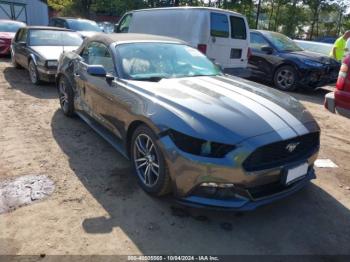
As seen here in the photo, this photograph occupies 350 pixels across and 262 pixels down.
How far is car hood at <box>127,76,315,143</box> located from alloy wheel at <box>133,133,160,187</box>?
402 mm

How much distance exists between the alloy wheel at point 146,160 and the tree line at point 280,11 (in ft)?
94.1

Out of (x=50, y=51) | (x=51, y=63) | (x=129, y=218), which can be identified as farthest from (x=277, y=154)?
(x=50, y=51)

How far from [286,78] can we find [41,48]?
6462 mm

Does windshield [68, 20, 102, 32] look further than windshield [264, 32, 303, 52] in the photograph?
Yes

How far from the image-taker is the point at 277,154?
3.01 metres

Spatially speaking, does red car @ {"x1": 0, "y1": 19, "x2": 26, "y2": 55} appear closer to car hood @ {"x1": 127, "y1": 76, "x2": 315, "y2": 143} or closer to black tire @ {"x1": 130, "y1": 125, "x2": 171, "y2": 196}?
car hood @ {"x1": 127, "y1": 76, "x2": 315, "y2": 143}

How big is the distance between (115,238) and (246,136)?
143cm

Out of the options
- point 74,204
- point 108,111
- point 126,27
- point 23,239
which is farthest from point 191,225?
point 126,27

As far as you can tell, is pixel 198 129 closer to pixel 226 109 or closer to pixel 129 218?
pixel 226 109

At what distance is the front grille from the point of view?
9.41 ft

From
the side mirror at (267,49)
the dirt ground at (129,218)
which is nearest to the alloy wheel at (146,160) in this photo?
the dirt ground at (129,218)

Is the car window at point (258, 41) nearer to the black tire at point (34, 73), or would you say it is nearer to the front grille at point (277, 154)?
the black tire at point (34, 73)

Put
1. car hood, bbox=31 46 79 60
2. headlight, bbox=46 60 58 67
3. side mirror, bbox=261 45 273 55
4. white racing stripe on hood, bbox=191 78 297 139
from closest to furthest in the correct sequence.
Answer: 1. white racing stripe on hood, bbox=191 78 297 139
2. headlight, bbox=46 60 58 67
3. car hood, bbox=31 46 79 60
4. side mirror, bbox=261 45 273 55

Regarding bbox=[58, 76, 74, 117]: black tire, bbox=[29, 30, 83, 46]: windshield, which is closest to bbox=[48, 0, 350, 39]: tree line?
bbox=[29, 30, 83, 46]: windshield
